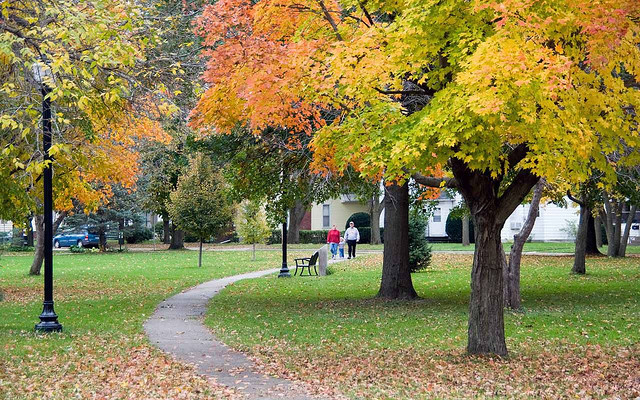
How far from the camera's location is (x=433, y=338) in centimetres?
1355

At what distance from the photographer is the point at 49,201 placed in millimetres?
13836

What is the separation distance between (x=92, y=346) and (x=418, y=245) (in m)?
18.2

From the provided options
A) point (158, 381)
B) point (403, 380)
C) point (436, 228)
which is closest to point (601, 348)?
point (403, 380)

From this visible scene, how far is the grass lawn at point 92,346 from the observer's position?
29.7 feet

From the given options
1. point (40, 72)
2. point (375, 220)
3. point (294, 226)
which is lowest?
point (294, 226)

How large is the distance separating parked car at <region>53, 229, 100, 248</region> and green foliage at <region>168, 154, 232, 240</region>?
2558 cm

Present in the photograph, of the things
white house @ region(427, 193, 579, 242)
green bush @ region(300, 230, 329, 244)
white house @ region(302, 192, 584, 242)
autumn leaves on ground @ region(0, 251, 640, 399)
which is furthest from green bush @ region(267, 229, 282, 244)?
autumn leaves on ground @ region(0, 251, 640, 399)

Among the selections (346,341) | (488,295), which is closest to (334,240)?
(346,341)

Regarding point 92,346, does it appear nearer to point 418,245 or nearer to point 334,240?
point 418,245

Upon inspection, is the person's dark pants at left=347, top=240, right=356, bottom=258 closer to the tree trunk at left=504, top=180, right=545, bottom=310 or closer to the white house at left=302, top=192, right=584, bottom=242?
the white house at left=302, top=192, right=584, bottom=242

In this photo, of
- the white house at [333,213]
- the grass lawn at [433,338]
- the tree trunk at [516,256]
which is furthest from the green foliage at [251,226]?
the white house at [333,213]

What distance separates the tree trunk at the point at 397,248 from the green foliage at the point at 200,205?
52.8 ft

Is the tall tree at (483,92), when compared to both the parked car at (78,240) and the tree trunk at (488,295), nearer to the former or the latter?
the tree trunk at (488,295)

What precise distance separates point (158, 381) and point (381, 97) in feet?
15.9
